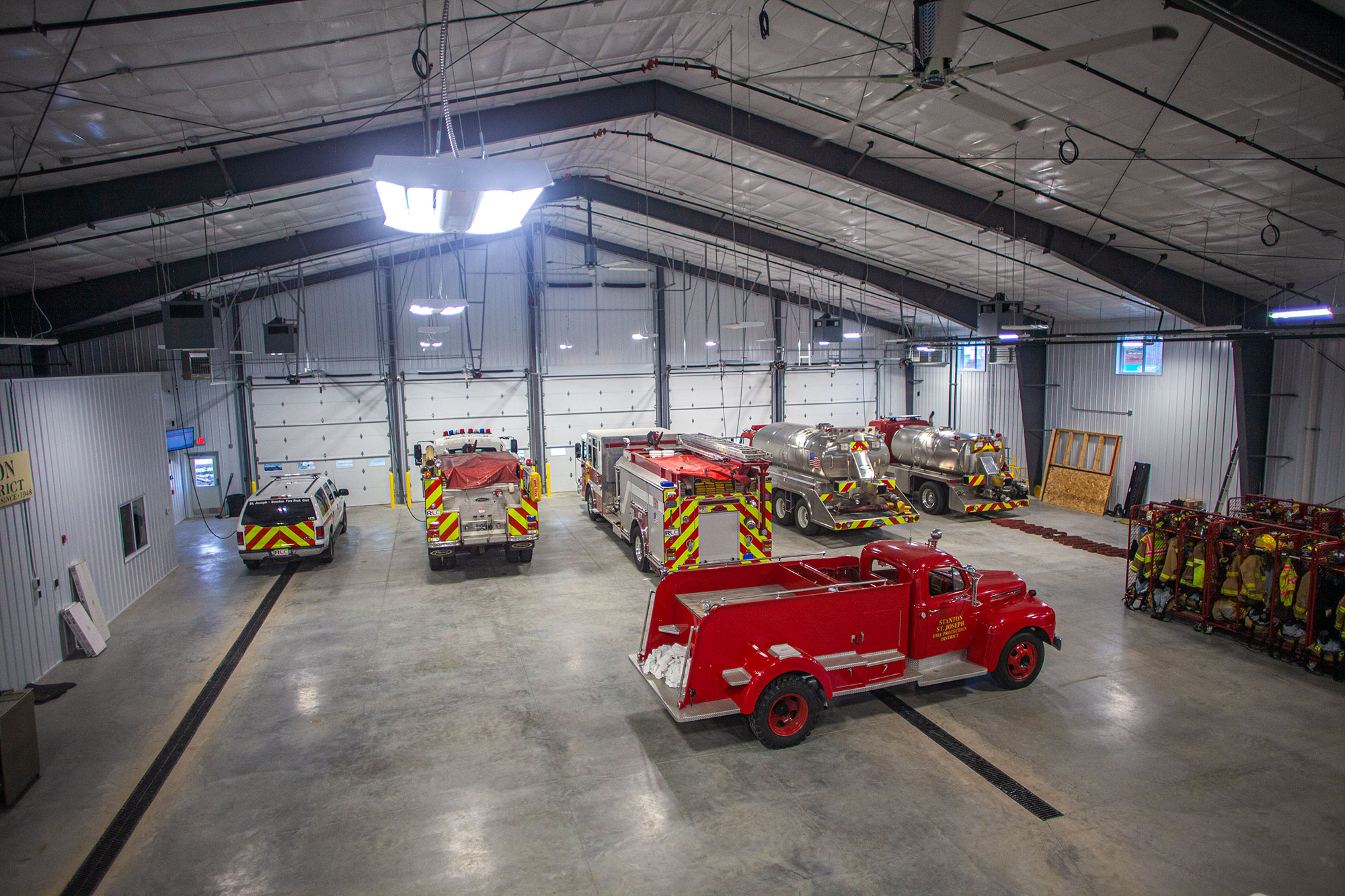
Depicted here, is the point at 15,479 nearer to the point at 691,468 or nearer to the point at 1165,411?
the point at 691,468

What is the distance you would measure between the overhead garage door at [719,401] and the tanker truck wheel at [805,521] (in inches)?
307

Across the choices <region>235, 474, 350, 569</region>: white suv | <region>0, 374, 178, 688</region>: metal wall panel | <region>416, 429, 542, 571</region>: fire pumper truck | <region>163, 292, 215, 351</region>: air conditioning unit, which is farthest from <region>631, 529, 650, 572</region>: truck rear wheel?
<region>0, 374, 178, 688</region>: metal wall panel

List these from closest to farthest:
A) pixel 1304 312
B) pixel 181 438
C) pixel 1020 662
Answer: pixel 1020 662
pixel 1304 312
pixel 181 438

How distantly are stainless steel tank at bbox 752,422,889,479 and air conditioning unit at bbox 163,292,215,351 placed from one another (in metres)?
11.8

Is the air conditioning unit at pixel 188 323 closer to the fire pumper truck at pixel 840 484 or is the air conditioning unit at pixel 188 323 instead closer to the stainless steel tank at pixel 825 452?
the fire pumper truck at pixel 840 484

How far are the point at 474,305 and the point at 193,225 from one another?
32.2ft

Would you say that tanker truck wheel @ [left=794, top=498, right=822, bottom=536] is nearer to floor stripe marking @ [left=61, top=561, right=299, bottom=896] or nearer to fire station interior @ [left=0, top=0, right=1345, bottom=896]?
fire station interior @ [left=0, top=0, right=1345, bottom=896]

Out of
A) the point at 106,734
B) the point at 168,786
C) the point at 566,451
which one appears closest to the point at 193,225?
the point at 106,734

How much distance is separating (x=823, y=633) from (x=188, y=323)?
1090 cm

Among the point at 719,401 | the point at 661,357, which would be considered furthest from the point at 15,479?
the point at 719,401

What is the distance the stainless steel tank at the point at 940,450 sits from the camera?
688 inches

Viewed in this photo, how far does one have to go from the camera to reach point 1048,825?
577 centimetres

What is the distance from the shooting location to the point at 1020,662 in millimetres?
8273

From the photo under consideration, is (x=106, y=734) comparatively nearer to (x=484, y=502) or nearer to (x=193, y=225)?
(x=484, y=502)
